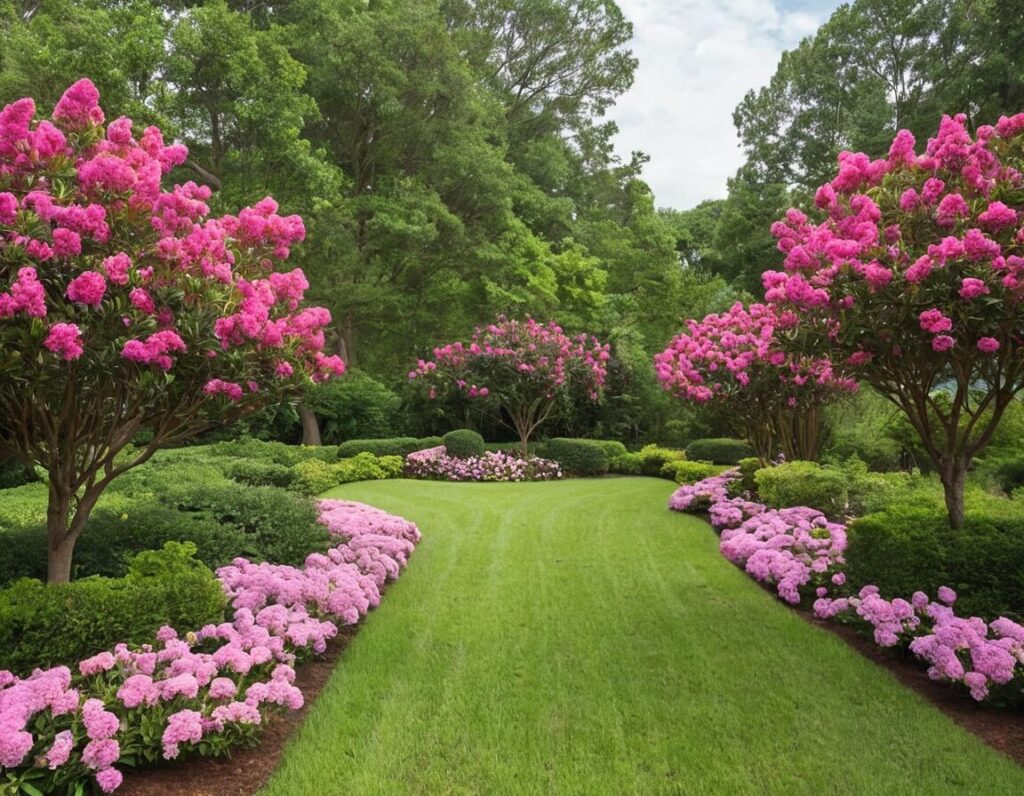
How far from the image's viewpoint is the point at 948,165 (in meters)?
4.52

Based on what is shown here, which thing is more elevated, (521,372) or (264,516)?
(521,372)

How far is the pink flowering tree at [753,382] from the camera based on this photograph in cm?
902

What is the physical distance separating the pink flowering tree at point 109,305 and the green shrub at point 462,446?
34.4 ft

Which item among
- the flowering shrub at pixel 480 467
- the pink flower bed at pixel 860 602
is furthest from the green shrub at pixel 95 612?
the flowering shrub at pixel 480 467

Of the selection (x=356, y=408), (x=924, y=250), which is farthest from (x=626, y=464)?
(x=924, y=250)

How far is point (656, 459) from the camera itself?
1444 cm

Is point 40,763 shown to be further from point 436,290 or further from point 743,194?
point 743,194

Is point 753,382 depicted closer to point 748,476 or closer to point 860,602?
point 748,476

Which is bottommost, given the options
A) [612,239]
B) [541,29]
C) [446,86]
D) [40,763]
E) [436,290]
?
[40,763]

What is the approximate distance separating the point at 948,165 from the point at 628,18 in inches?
961

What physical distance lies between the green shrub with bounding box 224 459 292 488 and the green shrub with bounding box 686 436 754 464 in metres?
8.99

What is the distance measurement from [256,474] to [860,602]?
9.06 metres

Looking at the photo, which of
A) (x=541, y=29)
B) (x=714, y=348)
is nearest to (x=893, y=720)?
(x=714, y=348)

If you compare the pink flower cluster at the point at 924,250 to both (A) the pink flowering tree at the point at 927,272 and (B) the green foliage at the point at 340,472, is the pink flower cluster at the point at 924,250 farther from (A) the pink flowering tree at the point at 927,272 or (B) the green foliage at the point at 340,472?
(B) the green foliage at the point at 340,472
